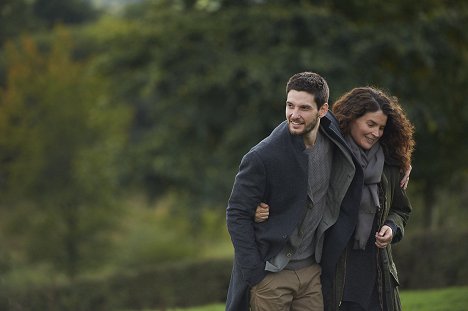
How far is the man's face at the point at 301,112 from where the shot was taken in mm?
4781

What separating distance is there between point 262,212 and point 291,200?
19 centimetres

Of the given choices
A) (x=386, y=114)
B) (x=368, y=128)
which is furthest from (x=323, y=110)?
(x=386, y=114)

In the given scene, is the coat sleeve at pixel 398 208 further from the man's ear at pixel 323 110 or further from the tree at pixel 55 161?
the tree at pixel 55 161

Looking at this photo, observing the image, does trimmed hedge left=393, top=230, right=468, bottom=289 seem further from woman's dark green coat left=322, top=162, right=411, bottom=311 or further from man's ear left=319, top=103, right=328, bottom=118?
man's ear left=319, top=103, right=328, bottom=118

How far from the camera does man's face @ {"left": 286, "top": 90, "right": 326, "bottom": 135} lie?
4.78 meters

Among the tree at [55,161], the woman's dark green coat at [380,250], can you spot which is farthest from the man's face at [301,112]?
the tree at [55,161]

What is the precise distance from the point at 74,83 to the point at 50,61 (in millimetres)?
1066

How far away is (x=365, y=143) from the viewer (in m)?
5.21

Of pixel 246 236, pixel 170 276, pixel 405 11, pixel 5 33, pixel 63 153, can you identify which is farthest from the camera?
pixel 5 33

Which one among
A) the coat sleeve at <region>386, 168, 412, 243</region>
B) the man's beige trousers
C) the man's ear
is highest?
the man's ear

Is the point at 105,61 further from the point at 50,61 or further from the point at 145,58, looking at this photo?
the point at 50,61

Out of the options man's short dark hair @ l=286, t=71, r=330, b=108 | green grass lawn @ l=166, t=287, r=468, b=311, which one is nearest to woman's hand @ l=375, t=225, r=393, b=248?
man's short dark hair @ l=286, t=71, r=330, b=108

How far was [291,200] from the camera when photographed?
4.91 m

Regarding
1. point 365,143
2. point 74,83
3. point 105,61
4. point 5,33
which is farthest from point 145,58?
point 365,143
